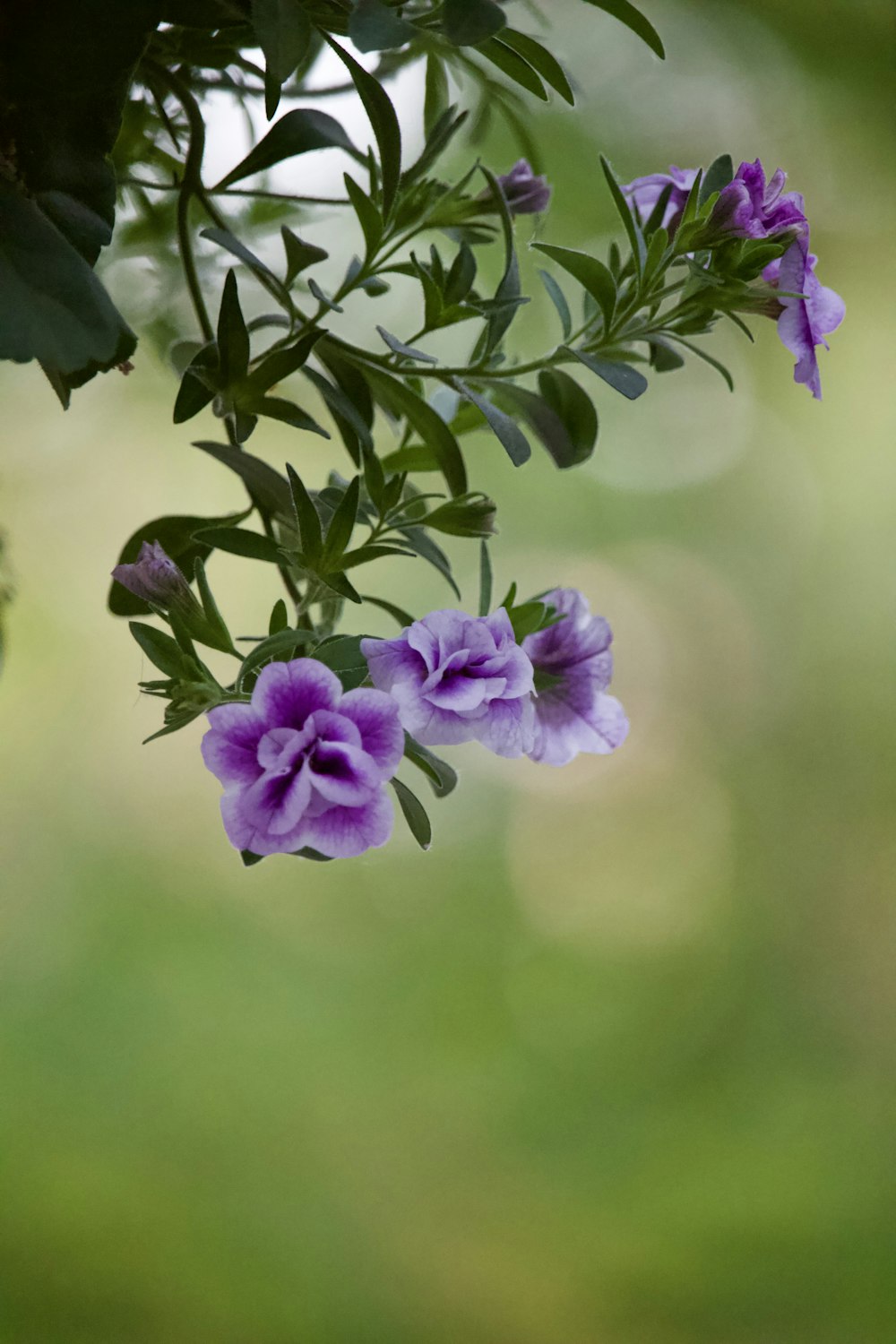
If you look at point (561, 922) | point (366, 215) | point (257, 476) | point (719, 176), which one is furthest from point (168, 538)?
point (561, 922)

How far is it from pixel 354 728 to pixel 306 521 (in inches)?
3.8

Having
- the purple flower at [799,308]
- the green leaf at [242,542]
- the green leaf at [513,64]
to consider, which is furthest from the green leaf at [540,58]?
the green leaf at [242,542]

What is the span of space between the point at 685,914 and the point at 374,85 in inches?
65.4

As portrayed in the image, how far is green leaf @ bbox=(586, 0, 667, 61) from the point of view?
406mm

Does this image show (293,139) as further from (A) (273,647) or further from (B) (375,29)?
(A) (273,647)

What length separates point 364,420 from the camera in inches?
18.6

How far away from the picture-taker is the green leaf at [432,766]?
1.24ft

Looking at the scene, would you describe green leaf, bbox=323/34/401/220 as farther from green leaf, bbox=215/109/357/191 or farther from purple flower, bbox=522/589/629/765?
purple flower, bbox=522/589/629/765

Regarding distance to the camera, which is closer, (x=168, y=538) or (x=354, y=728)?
(x=354, y=728)

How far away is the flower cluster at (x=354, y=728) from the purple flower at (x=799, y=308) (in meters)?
0.16

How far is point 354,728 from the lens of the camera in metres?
0.33

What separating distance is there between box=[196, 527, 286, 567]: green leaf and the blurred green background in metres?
1.22

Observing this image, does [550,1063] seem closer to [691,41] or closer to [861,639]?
[861,639]

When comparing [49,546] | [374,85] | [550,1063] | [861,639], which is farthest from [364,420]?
[861,639]
